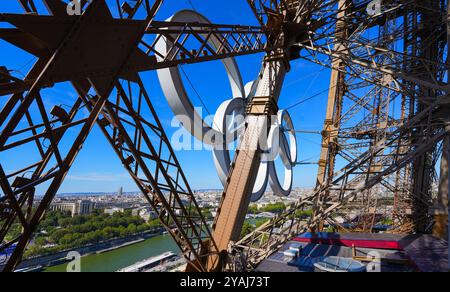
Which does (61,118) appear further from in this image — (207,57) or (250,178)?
(250,178)

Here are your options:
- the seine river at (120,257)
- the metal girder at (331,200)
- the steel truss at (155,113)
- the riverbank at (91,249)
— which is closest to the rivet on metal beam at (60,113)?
the steel truss at (155,113)

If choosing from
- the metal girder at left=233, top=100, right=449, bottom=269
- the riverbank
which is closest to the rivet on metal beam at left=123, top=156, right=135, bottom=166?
the metal girder at left=233, top=100, right=449, bottom=269

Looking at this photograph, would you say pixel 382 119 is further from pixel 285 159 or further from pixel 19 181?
pixel 19 181

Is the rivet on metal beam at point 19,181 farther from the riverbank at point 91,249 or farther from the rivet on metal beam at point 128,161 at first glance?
the riverbank at point 91,249

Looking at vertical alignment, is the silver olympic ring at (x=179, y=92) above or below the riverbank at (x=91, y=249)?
above

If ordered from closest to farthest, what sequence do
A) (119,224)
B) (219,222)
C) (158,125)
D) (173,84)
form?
(158,125) < (173,84) < (219,222) < (119,224)
